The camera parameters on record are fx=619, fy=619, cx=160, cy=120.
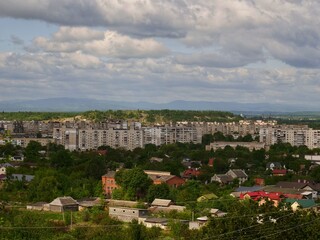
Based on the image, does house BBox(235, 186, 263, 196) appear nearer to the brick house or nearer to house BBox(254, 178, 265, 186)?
house BBox(254, 178, 265, 186)

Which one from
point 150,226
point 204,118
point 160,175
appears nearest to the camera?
point 150,226

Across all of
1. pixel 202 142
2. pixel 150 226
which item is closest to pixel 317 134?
pixel 202 142

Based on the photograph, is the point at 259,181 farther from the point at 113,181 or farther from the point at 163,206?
the point at 163,206

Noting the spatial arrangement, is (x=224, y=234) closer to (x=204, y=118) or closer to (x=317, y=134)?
(x=317, y=134)

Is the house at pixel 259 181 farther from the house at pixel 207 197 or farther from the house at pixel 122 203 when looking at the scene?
the house at pixel 122 203

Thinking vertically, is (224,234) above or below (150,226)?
above

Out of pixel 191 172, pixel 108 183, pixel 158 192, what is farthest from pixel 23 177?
pixel 191 172
